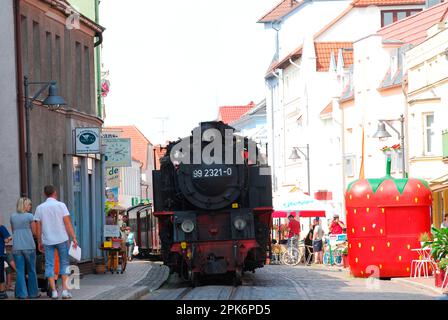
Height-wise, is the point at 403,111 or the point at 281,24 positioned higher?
the point at 281,24

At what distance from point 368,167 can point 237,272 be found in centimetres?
3178

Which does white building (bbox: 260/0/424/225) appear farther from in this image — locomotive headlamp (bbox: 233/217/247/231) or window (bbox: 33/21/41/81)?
locomotive headlamp (bbox: 233/217/247/231)

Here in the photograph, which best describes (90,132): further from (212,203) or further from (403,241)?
(403,241)

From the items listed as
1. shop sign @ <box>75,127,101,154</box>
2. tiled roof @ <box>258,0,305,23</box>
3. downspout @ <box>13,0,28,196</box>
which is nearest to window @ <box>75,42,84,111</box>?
shop sign @ <box>75,127,101,154</box>

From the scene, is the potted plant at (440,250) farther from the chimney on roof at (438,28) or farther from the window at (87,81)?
the chimney on roof at (438,28)

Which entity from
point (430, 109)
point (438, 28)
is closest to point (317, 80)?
point (430, 109)

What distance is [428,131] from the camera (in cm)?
4825

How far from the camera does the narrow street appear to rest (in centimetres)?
2477

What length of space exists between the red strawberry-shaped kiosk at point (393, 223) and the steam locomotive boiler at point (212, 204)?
3341mm

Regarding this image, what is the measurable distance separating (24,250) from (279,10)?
66.0 meters

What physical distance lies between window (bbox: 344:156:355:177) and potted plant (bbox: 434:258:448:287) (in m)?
36.5

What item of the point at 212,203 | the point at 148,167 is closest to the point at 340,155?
the point at 212,203

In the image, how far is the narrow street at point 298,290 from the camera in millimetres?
24766

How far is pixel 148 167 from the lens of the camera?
13800 centimetres
